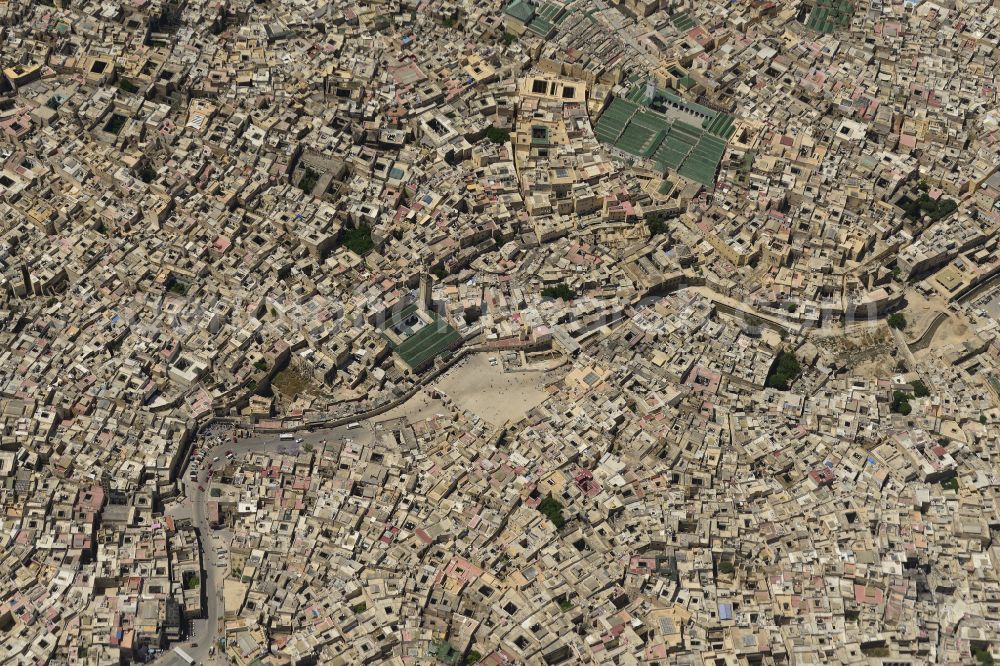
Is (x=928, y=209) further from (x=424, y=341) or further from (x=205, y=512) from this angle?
(x=205, y=512)

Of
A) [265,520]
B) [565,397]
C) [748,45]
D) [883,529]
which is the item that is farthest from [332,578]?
[748,45]

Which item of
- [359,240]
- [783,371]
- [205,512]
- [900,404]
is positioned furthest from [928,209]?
[205,512]

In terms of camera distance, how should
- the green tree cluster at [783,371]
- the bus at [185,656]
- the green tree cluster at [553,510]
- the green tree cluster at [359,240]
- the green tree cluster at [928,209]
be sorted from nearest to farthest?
1. the bus at [185,656]
2. the green tree cluster at [553,510]
3. the green tree cluster at [783,371]
4. the green tree cluster at [359,240]
5. the green tree cluster at [928,209]

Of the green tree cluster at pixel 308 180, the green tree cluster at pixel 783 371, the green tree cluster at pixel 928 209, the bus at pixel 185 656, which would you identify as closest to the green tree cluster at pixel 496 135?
the green tree cluster at pixel 308 180

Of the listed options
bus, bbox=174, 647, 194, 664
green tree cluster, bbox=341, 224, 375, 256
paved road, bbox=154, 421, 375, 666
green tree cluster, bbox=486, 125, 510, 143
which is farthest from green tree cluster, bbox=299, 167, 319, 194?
bus, bbox=174, 647, 194, 664

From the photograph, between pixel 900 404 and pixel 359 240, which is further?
pixel 359 240

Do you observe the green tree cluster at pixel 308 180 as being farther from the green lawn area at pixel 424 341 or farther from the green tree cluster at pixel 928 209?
the green tree cluster at pixel 928 209

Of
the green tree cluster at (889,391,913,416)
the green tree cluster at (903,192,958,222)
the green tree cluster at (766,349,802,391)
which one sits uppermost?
the green tree cluster at (903,192,958,222)

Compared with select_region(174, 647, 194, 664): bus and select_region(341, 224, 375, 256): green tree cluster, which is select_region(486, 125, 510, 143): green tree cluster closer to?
select_region(341, 224, 375, 256): green tree cluster

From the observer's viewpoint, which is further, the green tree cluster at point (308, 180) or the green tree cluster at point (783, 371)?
the green tree cluster at point (308, 180)
